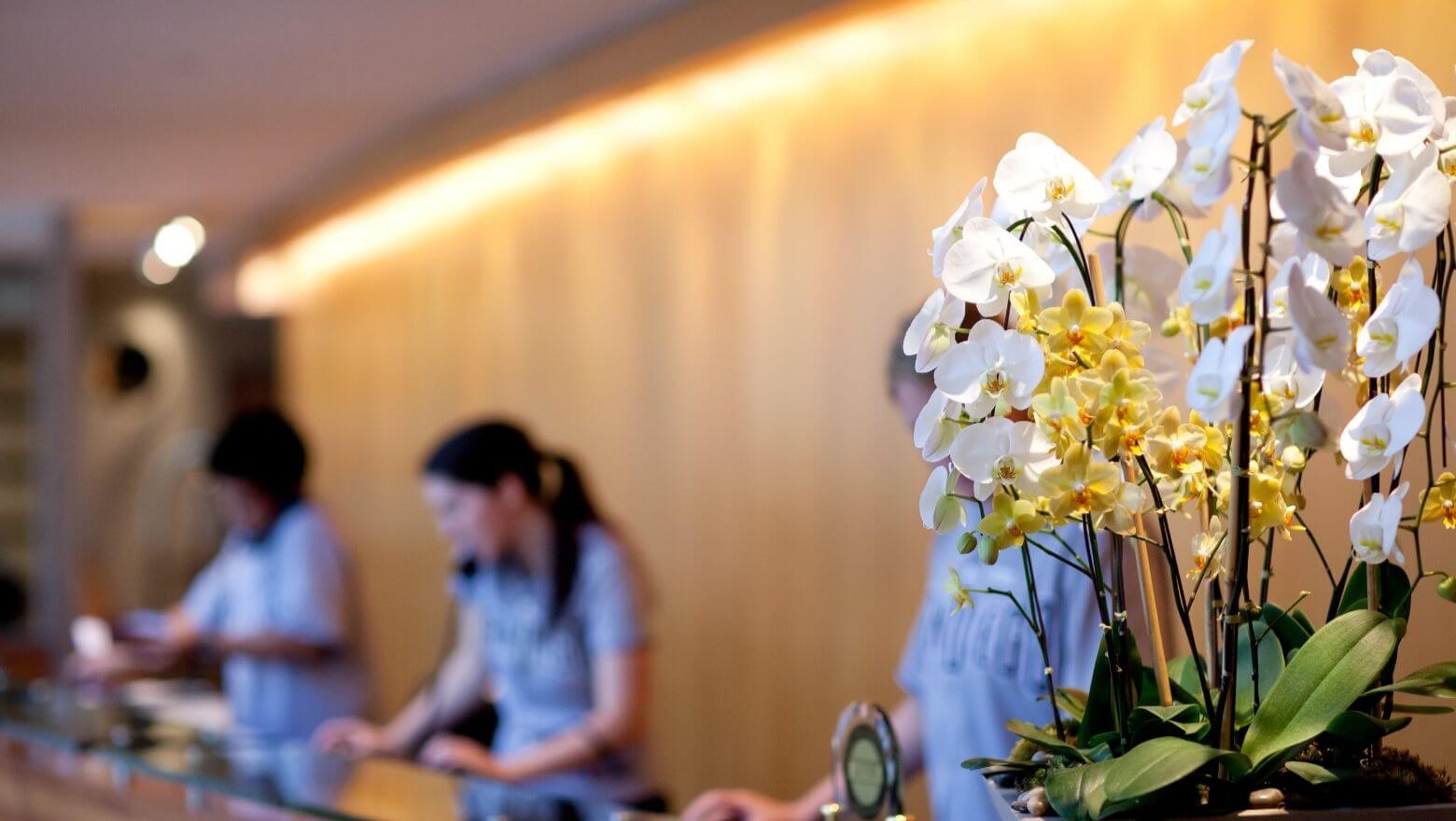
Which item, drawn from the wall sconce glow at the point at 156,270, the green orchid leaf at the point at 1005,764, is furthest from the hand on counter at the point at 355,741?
the wall sconce glow at the point at 156,270

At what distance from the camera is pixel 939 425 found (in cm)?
116

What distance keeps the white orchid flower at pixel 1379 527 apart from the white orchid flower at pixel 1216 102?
0.31 metres

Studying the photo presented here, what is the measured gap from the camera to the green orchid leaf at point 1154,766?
1.08 meters

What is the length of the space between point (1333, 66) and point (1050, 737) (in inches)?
68.0

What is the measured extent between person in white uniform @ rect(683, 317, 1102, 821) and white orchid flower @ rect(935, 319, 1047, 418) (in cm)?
86

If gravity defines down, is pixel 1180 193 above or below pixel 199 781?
above

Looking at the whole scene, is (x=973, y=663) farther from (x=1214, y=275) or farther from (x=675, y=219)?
(x=675, y=219)

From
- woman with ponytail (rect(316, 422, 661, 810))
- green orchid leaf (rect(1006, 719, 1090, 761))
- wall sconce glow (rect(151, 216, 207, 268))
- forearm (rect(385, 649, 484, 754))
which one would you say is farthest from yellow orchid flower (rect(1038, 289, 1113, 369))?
wall sconce glow (rect(151, 216, 207, 268))

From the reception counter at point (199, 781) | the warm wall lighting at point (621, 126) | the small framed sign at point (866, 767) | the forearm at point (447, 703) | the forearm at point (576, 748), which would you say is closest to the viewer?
the small framed sign at point (866, 767)

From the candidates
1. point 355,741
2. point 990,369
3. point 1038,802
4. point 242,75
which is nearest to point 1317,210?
point 990,369

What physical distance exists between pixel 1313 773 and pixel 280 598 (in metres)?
3.15

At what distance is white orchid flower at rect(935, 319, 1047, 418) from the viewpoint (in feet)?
3.66

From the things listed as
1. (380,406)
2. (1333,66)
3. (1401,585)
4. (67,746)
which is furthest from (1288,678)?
(380,406)

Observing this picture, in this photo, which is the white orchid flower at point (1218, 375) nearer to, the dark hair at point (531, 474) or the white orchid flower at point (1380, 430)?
the white orchid flower at point (1380, 430)
